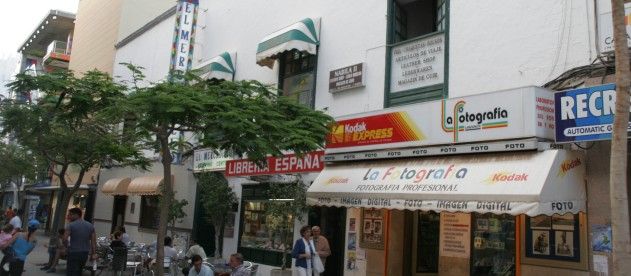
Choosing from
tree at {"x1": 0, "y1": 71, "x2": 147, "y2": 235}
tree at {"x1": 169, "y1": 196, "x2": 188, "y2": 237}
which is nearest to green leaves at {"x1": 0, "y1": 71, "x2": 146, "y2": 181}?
tree at {"x1": 0, "y1": 71, "x2": 147, "y2": 235}

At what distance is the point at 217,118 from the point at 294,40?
189 inches

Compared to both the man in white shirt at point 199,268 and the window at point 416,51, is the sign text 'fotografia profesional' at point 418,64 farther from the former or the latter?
the man in white shirt at point 199,268

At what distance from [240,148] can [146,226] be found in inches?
537

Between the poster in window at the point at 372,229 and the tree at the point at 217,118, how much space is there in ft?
7.06

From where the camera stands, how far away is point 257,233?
607 inches

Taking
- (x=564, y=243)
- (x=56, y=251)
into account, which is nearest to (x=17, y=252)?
(x=56, y=251)

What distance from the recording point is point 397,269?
11.9 metres

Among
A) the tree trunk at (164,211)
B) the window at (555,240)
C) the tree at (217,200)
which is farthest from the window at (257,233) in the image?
the window at (555,240)

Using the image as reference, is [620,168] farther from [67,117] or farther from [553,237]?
[67,117]

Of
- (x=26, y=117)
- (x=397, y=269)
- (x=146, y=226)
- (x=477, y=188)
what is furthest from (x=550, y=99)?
(x=146, y=226)

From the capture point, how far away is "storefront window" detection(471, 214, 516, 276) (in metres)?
10.2

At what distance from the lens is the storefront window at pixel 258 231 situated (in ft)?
48.2

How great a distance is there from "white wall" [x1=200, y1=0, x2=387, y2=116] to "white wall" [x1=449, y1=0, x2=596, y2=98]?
204 cm

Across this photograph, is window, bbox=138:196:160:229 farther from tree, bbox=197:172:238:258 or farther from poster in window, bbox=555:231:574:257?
poster in window, bbox=555:231:574:257
